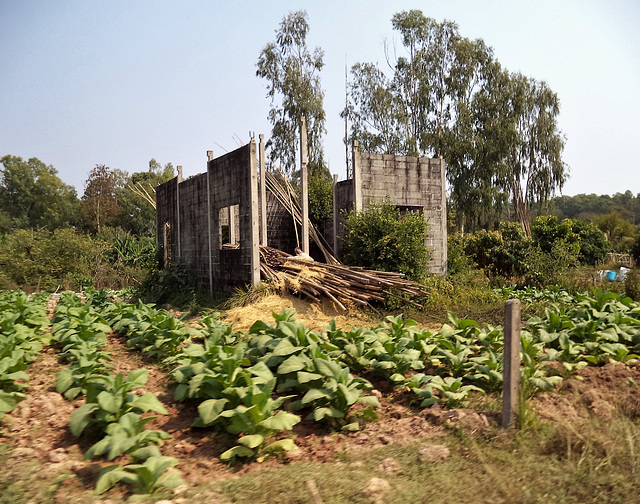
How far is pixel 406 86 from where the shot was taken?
86.2 ft

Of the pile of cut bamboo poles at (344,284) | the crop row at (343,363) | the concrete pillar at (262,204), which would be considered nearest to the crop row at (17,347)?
the crop row at (343,363)

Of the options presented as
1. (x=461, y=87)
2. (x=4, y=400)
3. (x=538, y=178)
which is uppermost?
(x=461, y=87)

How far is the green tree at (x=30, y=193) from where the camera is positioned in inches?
1941

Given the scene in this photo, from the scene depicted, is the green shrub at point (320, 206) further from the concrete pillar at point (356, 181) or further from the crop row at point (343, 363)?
the crop row at point (343, 363)

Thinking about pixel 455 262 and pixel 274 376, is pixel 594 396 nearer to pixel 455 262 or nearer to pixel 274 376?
pixel 274 376

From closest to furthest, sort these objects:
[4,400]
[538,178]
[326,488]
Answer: [326,488]
[4,400]
[538,178]

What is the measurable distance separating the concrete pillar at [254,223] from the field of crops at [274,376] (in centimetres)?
396

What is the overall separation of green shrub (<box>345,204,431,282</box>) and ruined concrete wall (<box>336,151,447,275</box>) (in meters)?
0.73

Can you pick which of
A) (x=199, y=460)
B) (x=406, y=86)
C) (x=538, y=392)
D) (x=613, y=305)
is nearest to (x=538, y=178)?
(x=406, y=86)

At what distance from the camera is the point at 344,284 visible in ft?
31.9

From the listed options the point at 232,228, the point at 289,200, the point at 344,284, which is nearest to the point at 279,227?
the point at 232,228

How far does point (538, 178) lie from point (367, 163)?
2095cm

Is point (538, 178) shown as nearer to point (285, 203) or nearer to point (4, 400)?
point (285, 203)

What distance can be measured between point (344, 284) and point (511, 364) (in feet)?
20.8
